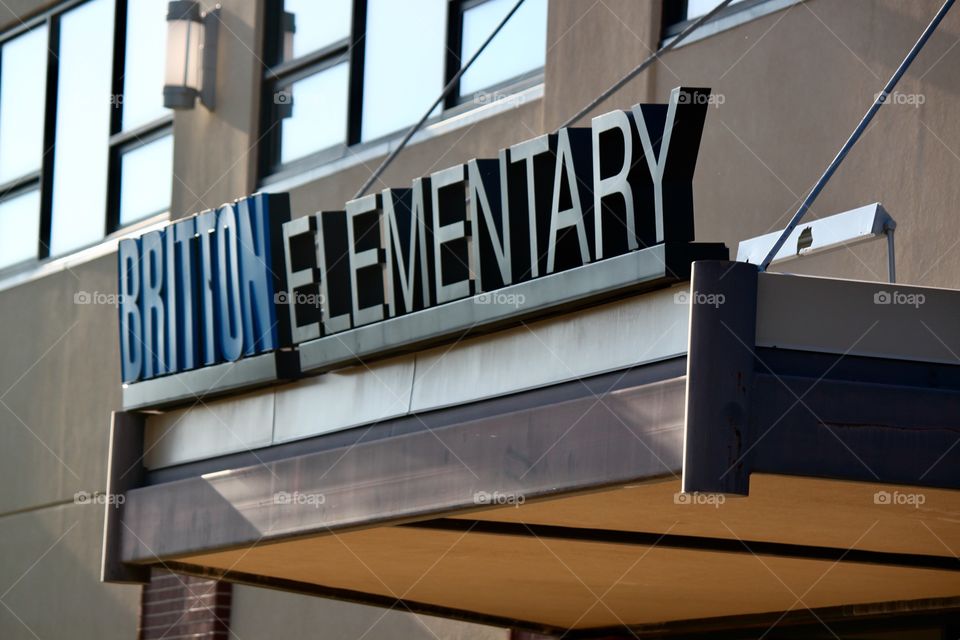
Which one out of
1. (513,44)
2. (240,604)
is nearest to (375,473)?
(513,44)

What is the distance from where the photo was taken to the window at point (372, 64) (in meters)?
10.6

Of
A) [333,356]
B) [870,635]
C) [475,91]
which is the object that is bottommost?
[870,635]

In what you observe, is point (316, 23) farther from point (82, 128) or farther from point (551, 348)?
point (551, 348)

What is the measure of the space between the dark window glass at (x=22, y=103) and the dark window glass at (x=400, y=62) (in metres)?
5.10

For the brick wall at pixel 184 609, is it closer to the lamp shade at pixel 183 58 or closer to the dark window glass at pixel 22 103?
the lamp shade at pixel 183 58

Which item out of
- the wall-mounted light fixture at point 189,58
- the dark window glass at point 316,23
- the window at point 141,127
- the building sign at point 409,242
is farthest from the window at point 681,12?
the window at point 141,127

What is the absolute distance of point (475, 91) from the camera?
10.7 meters

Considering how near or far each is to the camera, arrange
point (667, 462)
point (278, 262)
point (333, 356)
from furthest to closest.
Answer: point (278, 262) → point (333, 356) → point (667, 462)

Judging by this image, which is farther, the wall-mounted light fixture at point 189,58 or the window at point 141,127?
the window at point 141,127

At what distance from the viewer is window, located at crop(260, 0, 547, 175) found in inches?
416

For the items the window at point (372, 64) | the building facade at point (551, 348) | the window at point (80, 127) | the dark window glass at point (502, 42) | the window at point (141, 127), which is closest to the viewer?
the building facade at point (551, 348)

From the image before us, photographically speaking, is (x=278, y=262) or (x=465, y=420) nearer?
(x=465, y=420)

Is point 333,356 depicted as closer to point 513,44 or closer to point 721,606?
point 721,606

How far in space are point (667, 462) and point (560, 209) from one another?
1387mm
